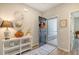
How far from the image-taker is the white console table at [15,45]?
1795mm

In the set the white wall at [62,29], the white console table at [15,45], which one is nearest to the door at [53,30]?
the white wall at [62,29]

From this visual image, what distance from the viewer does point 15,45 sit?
1854mm

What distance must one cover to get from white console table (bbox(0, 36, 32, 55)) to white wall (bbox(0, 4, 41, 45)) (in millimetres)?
108

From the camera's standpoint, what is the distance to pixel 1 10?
182 cm

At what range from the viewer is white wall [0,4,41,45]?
181cm

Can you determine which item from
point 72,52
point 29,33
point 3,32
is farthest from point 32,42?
point 72,52

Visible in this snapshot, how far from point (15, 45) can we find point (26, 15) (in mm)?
476

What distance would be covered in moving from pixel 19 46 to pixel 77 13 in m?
0.99

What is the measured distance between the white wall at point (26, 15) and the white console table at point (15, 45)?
0.35 feet

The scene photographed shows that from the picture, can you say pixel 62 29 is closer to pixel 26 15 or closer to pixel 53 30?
pixel 53 30

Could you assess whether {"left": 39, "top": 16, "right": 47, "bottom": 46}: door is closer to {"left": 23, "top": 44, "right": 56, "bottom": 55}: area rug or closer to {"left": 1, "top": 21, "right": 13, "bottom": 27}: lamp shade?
{"left": 23, "top": 44, "right": 56, "bottom": 55}: area rug

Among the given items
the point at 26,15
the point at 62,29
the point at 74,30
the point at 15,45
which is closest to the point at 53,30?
the point at 62,29

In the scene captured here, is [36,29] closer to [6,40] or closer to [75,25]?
[6,40]

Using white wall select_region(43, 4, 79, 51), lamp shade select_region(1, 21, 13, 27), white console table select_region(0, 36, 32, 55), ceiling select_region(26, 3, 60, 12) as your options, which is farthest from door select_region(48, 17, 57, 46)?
lamp shade select_region(1, 21, 13, 27)
